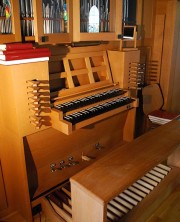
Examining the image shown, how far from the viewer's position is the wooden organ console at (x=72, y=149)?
1.71 meters

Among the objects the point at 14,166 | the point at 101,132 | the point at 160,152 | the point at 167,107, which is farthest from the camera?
the point at 167,107

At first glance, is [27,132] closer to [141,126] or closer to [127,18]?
[127,18]

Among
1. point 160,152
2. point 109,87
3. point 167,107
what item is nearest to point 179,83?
point 167,107

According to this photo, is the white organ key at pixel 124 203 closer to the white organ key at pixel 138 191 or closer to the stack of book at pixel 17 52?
the white organ key at pixel 138 191

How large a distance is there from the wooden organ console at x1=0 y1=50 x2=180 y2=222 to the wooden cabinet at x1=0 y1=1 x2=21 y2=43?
24cm

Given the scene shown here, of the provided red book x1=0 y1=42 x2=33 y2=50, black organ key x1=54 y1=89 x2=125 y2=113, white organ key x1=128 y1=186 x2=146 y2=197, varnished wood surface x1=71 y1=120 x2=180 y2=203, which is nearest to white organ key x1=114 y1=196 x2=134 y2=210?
white organ key x1=128 y1=186 x2=146 y2=197

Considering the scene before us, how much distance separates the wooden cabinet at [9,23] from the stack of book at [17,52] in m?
0.16

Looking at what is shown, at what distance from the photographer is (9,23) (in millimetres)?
1928

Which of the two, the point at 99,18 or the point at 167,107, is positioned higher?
the point at 99,18

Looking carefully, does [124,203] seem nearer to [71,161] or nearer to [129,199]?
[129,199]

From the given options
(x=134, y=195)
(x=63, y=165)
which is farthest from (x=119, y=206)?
(x=63, y=165)

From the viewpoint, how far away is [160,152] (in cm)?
193

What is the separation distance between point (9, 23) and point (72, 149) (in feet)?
4.60

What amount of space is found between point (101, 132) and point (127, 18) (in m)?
1.35
